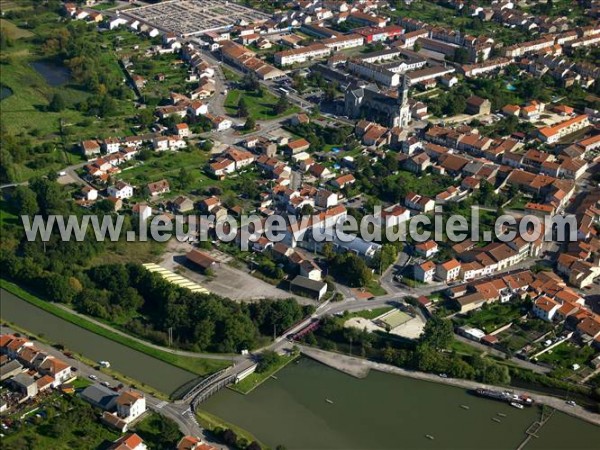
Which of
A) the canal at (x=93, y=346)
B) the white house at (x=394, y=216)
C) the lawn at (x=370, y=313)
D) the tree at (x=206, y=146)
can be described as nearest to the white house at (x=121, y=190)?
the tree at (x=206, y=146)

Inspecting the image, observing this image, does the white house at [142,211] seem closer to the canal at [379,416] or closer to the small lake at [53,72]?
the canal at [379,416]

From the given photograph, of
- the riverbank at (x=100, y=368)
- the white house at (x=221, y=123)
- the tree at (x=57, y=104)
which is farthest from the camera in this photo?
the tree at (x=57, y=104)

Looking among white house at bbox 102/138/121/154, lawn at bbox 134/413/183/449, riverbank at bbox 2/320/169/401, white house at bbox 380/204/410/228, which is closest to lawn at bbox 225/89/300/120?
white house at bbox 102/138/121/154

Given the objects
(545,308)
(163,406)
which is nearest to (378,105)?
(545,308)

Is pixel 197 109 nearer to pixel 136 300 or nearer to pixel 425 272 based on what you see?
pixel 136 300

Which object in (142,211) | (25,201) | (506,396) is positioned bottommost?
(506,396)

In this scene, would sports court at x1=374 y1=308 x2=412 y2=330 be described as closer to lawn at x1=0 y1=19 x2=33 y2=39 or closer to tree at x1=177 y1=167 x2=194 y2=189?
tree at x1=177 y1=167 x2=194 y2=189
